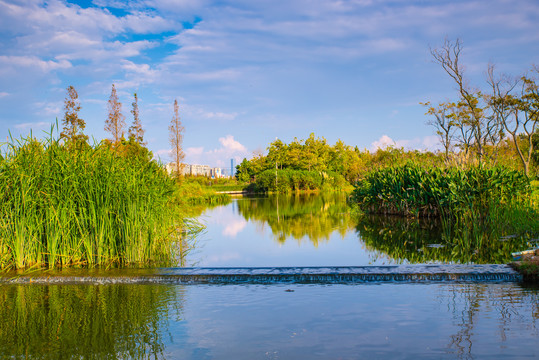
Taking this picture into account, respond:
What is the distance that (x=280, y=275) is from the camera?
6.08m

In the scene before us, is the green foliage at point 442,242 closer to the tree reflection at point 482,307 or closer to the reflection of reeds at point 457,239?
the reflection of reeds at point 457,239

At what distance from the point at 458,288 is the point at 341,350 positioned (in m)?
2.46

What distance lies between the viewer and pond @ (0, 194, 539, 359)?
12.2ft

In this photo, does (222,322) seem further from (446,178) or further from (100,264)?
(446,178)

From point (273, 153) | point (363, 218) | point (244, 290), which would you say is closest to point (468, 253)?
point (244, 290)

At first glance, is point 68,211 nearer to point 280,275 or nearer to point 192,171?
point 280,275

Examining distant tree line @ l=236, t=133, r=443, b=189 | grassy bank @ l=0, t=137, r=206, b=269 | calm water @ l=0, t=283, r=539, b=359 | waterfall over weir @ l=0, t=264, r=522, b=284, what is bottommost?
calm water @ l=0, t=283, r=539, b=359

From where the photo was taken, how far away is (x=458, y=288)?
18.1 ft

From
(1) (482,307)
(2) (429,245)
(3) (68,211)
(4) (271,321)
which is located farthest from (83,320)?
(2) (429,245)

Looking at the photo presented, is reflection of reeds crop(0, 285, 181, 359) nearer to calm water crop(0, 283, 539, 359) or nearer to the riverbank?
calm water crop(0, 283, 539, 359)

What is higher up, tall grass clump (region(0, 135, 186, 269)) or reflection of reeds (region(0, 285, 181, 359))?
tall grass clump (region(0, 135, 186, 269))

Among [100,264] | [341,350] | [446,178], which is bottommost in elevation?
[341,350]

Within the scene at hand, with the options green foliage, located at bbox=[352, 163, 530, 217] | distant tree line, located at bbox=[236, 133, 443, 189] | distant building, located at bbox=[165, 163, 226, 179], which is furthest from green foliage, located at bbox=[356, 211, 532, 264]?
distant tree line, located at bbox=[236, 133, 443, 189]

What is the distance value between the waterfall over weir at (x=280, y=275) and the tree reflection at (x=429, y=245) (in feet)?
4.16
